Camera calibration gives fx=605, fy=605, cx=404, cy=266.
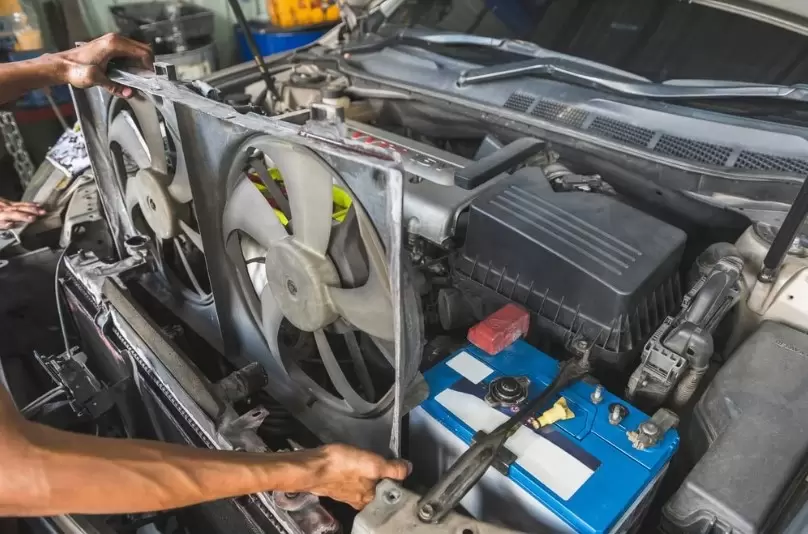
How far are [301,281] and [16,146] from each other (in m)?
3.08

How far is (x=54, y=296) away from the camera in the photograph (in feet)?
6.00

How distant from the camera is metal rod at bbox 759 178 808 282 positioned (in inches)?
43.0

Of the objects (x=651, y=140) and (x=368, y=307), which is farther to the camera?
(x=651, y=140)

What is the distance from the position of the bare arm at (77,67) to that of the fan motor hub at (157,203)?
0.60ft

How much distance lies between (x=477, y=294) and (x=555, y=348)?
0.65 feet

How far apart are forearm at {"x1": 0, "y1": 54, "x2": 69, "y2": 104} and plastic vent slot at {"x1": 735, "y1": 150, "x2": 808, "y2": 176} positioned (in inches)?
61.8

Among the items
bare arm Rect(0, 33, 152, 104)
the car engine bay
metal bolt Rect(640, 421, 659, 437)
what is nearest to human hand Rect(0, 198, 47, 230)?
the car engine bay

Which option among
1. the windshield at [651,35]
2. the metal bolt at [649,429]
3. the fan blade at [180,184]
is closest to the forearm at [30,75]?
the fan blade at [180,184]

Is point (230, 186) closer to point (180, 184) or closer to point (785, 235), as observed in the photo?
point (180, 184)

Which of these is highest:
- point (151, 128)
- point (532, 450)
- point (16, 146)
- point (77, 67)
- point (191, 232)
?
point (77, 67)

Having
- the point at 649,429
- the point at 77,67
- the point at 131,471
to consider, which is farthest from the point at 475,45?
the point at 131,471

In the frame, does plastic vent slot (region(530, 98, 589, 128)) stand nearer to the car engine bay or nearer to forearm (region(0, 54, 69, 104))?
the car engine bay

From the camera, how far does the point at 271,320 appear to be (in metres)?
1.20

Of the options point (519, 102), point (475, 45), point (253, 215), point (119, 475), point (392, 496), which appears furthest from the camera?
point (475, 45)
